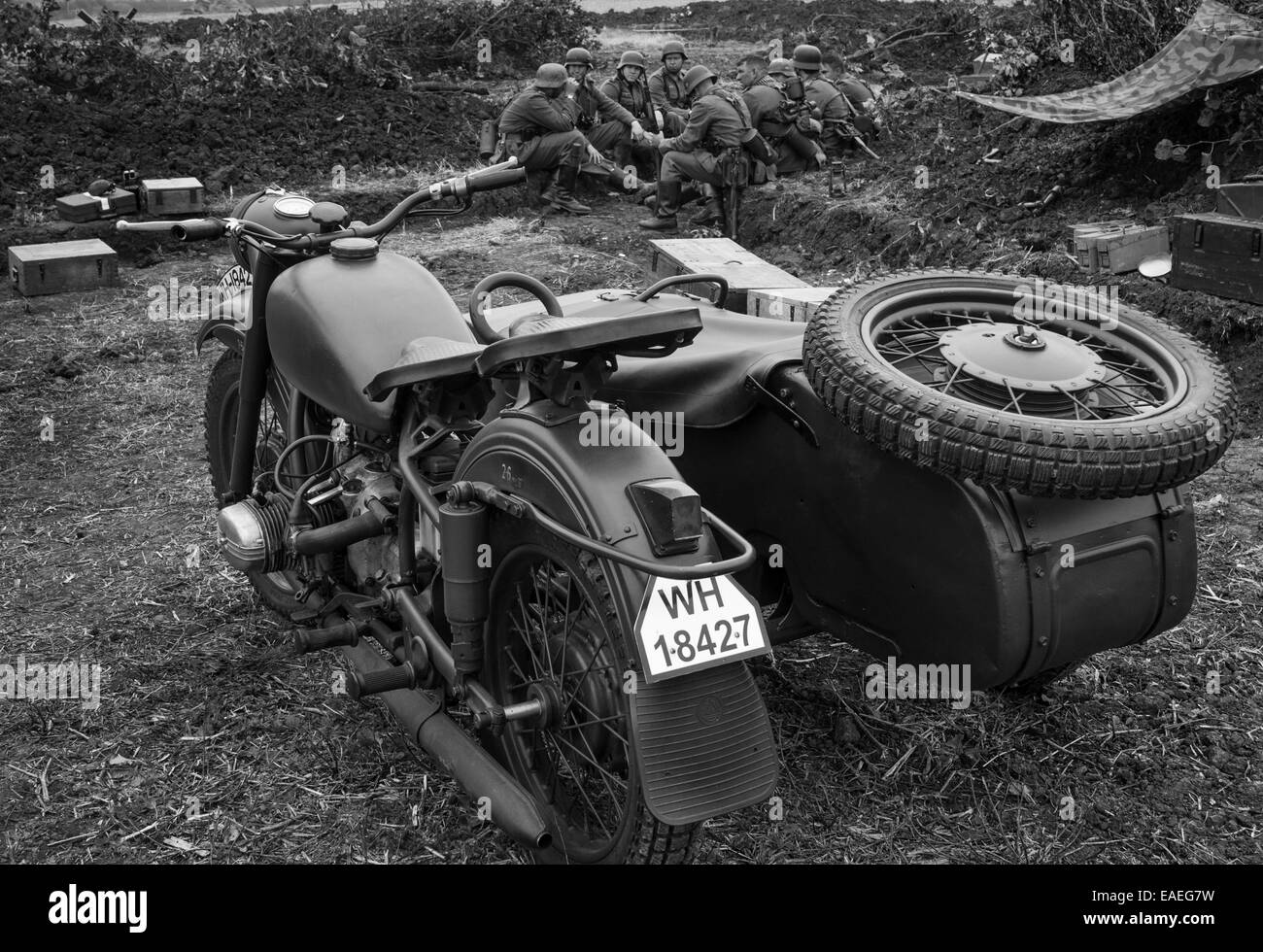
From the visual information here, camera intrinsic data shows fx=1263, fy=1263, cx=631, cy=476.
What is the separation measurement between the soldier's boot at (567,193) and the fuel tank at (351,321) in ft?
27.2

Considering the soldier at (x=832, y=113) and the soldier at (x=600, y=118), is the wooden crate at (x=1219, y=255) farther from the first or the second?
the soldier at (x=600, y=118)

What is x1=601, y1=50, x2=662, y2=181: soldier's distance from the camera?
13.0m

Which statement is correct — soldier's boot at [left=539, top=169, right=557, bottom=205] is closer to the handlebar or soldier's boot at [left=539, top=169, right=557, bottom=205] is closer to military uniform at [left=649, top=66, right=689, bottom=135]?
military uniform at [left=649, top=66, right=689, bottom=135]

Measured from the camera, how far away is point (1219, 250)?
646 centimetres

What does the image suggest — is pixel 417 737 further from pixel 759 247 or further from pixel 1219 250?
pixel 759 247

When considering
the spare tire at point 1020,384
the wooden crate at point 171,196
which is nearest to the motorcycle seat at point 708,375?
the spare tire at point 1020,384

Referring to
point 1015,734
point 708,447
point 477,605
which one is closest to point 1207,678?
point 1015,734

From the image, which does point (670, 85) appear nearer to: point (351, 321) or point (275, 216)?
point (275, 216)

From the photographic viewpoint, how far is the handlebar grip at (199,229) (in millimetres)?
3447

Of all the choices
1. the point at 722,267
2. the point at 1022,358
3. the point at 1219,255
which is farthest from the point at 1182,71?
the point at 1022,358

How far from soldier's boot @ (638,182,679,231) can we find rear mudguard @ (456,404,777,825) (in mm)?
8809

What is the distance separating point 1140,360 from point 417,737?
2.01 metres

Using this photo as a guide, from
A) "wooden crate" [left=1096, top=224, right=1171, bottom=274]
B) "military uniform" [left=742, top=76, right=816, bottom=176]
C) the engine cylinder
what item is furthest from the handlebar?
"military uniform" [left=742, top=76, right=816, bottom=176]

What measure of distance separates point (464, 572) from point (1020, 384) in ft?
4.31
